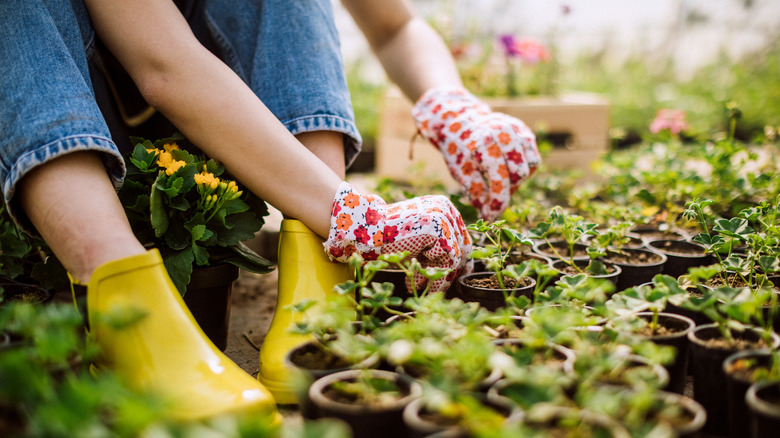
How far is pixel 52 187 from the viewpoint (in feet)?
3.16

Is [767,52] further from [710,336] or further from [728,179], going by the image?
[710,336]

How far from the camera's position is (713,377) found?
34.2 inches

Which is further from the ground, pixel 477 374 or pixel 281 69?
pixel 281 69

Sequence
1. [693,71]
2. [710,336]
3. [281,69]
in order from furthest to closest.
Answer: [693,71]
[281,69]
[710,336]

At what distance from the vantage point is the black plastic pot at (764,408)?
0.69 metres

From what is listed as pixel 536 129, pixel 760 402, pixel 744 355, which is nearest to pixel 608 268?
pixel 744 355

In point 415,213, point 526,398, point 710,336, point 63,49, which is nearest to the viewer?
point 526,398

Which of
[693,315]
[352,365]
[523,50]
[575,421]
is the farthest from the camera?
[523,50]

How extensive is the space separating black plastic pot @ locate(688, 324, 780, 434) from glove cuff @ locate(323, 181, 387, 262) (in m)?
0.52

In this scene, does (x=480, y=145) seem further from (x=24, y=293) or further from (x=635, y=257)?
(x=24, y=293)

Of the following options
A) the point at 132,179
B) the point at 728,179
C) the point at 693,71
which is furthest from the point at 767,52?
the point at 132,179

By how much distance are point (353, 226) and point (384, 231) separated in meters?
0.06

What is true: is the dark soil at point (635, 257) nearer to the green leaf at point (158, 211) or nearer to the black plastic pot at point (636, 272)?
the black plastic pot at point (636, 272)

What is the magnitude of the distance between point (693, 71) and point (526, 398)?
5.53 m
